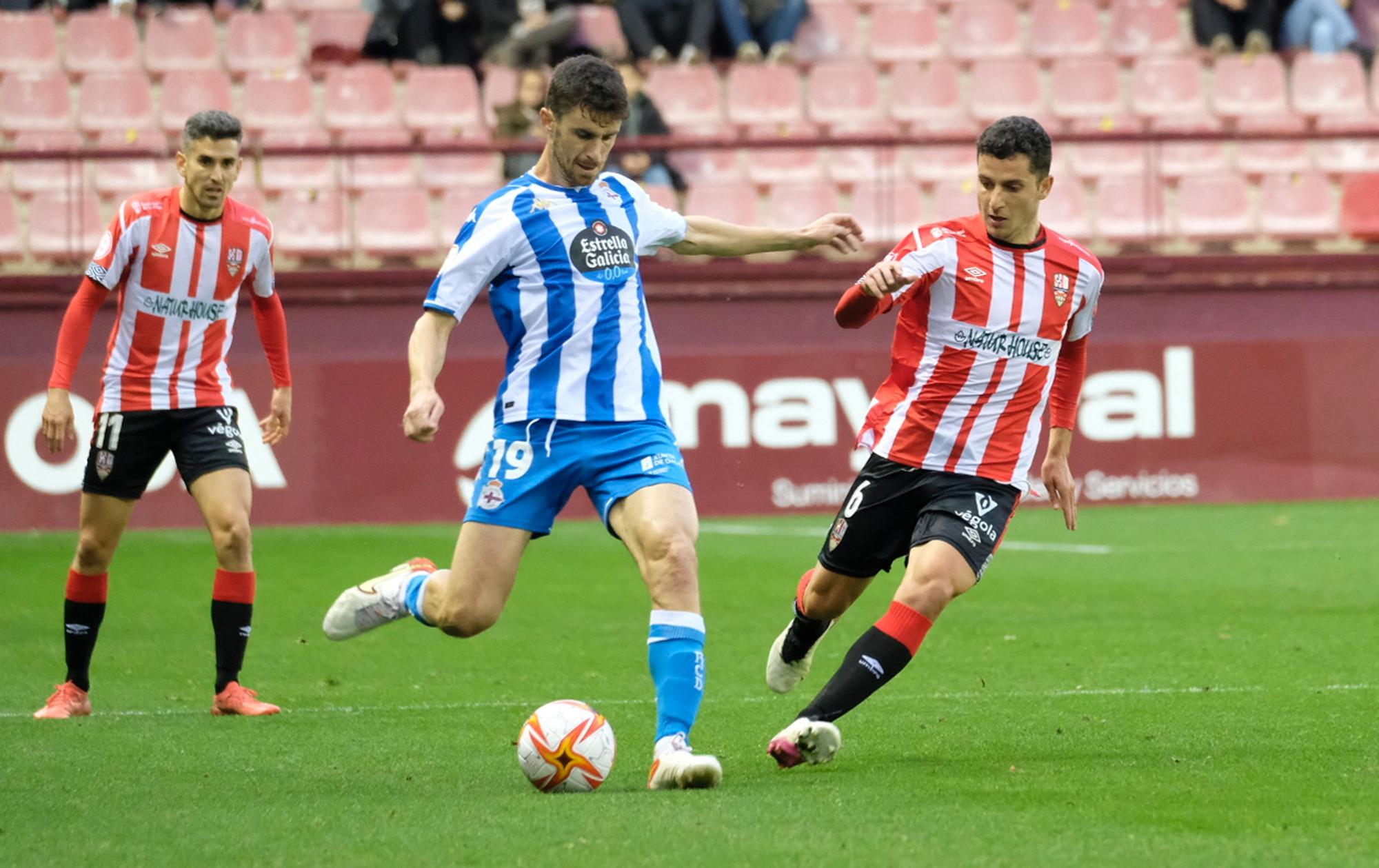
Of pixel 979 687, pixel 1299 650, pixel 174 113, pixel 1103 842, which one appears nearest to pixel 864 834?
pixel 1103 842

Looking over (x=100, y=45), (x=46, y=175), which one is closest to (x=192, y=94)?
(x=100, y=45)

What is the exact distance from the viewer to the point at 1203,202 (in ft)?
50.8

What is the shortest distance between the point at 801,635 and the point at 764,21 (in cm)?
1131

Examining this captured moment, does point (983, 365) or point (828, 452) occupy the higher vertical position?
point (983, 365)

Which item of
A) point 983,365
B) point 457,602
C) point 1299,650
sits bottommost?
point 1299,650

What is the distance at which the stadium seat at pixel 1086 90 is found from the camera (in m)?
16.8

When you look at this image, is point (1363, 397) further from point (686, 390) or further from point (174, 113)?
point (174, 113)

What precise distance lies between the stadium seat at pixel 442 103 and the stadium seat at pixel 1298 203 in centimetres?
640

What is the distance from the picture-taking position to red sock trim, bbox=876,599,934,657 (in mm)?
5566

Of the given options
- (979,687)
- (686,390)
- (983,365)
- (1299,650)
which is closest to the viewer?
(983,365)

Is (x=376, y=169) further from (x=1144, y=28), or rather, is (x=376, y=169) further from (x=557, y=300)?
(x=557, y=300)

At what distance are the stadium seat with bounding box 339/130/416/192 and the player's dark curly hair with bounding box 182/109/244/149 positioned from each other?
7.35 metres

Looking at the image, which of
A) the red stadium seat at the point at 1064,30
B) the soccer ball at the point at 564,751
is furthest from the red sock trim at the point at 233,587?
the red stadium seat at the point at 1064,30

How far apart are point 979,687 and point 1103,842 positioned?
2.86m
